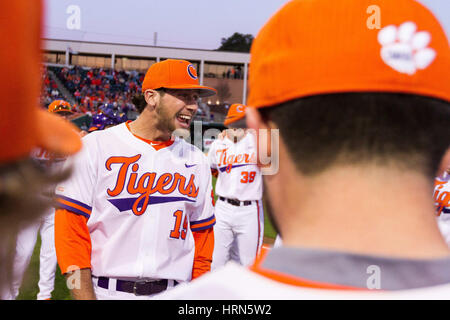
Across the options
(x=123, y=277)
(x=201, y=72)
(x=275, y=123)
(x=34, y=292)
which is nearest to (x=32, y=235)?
(x=34, y=292)

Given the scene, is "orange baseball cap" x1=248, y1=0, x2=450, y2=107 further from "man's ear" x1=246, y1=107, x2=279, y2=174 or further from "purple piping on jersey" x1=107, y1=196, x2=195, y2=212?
"purple piping on jersey" x1=107, y1=196, x2=195, y2=212

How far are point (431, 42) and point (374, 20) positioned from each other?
131 mm

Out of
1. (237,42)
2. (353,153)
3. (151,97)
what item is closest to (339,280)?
(353,153)

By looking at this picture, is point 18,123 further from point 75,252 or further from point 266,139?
point 75,252

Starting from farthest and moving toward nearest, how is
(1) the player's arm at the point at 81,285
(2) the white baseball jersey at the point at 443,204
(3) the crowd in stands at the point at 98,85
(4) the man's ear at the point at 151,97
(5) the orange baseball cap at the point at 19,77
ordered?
(3) the crowd in stands at the point at 98,85, (2) the white baseball jersey at the point at 443,204, (4) the man's ear at the point at 151,97, (1) the player's arm at the point at 81,285, (5) the orange baseball cap at the point at 19,77

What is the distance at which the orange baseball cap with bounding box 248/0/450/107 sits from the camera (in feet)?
2.61

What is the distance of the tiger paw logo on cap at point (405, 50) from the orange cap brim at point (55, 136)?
2.11 feet

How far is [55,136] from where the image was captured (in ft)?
2.22

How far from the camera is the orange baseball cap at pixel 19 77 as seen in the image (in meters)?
0.52

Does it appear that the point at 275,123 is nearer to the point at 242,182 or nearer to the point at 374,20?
the point at 374,20

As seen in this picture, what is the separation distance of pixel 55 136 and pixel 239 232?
5.86m

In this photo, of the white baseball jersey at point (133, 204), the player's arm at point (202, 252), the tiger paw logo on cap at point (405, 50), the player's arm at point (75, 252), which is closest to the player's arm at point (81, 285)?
the player's arm at point (75, 252)

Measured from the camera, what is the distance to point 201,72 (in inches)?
1722

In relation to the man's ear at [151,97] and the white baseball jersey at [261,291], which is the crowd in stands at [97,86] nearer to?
the man's ear at [151,97]
